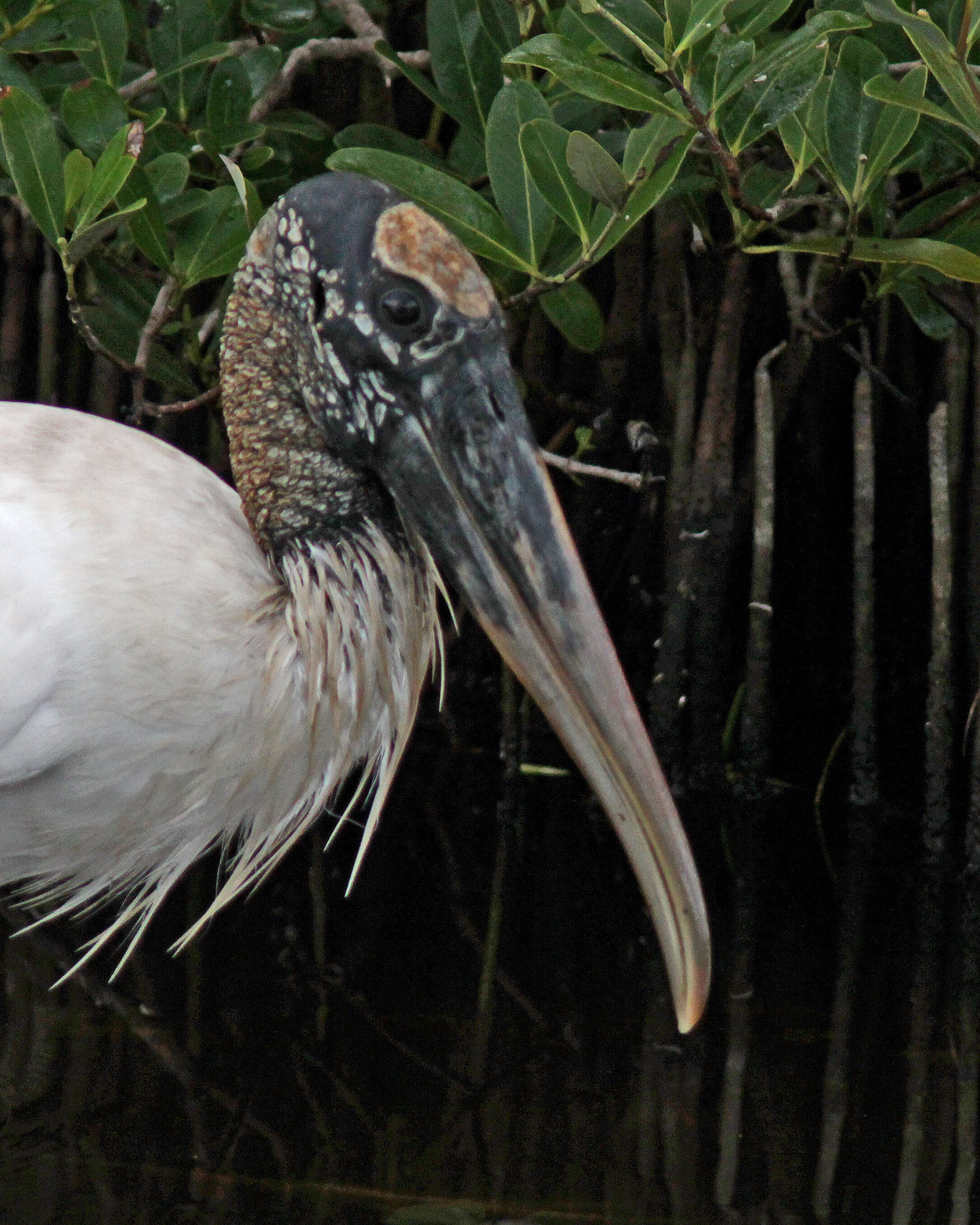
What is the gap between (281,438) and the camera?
82.3 inches

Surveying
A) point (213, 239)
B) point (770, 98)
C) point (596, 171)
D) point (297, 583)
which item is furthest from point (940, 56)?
point (213, 239)

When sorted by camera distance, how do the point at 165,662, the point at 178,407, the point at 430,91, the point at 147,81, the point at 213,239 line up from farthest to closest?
the point at 178,407
the point at 147,81
the point at 430,91
the point at 213,239
the point at 165,662

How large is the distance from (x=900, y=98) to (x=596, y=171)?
419 mm

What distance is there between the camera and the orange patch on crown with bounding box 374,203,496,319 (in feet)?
5.92

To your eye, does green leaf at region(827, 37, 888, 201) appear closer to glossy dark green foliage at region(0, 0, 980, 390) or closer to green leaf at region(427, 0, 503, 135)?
glossy dark green foliage at region(0, 0, 980, 390)

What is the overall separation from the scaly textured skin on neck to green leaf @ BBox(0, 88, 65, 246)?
391 millimetres

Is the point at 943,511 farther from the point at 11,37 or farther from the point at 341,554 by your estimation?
the point at 11,37

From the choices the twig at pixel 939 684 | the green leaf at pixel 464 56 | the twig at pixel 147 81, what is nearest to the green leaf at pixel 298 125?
the twig at pixel 147 81

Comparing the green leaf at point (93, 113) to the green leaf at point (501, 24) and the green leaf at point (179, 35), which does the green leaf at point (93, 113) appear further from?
the green leaf at point (501, 24)

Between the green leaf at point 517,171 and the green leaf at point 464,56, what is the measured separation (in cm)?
25

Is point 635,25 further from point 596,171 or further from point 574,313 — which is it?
point 574,313

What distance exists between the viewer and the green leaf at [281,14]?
268 centimetres

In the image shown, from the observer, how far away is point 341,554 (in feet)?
6.79

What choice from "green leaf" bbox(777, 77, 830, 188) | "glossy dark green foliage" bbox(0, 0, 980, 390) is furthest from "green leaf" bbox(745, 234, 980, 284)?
"green leaf" bbox(777, 77, 830, 188)
